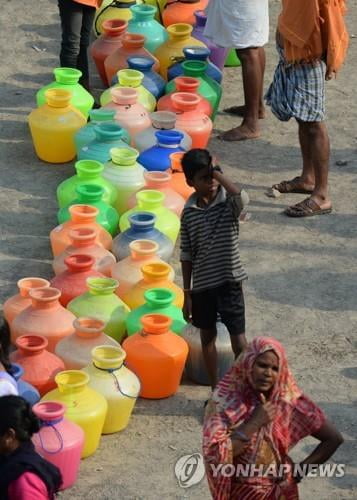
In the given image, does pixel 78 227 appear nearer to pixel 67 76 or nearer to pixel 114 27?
pixel 67 76

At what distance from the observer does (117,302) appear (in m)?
6.77

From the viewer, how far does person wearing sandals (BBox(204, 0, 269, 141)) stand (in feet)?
29.5

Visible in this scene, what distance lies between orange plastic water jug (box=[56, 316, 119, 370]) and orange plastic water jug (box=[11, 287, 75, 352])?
3.6 inches

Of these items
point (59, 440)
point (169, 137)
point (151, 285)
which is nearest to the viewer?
point (59, 440)

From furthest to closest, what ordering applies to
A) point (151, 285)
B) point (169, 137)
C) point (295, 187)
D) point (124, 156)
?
point (295, 187), point (169, 137), point (124, 156), point (151, 285)

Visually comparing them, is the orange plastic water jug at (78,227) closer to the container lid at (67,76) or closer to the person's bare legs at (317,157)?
the person's bare legs at (317,157)

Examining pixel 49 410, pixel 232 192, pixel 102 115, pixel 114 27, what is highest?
pixel 232 192

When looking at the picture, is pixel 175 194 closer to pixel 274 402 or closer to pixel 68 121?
pixel 68 121

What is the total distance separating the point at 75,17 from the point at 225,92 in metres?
1.42

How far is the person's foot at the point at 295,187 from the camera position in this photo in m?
8.52

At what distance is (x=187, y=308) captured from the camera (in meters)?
6.45

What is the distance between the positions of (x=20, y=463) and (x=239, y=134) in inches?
204

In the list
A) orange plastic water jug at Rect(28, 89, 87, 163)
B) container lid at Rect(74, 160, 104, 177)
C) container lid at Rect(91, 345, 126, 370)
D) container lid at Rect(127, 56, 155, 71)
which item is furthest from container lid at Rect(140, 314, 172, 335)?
container lid at Rect(127, 56, 155, 71)

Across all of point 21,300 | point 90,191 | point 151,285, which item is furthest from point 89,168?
point 21,300
